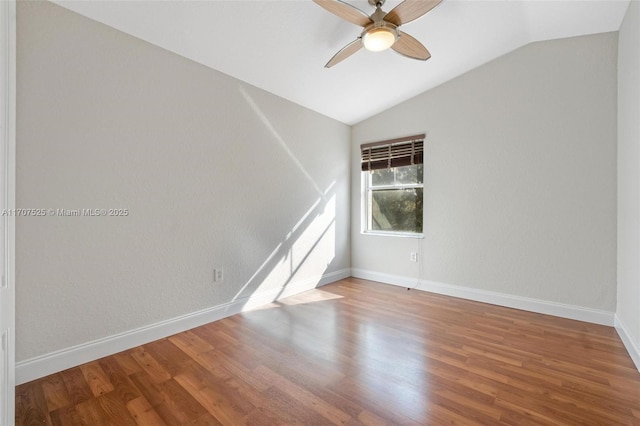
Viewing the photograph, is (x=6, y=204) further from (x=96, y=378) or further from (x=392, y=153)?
(x=392, y=153)

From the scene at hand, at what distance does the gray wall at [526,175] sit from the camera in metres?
2.73

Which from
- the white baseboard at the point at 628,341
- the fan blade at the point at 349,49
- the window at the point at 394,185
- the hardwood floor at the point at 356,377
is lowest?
the hardwood floor at the point at 356,377

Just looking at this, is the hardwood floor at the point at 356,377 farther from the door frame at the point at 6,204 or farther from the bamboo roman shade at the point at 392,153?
the bamboo roman shade at the point at 392,153

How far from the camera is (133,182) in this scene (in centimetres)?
228

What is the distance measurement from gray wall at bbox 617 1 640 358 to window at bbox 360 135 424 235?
1839 millimetres

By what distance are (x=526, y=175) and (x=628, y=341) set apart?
1652mm

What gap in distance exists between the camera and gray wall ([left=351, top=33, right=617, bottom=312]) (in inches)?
108

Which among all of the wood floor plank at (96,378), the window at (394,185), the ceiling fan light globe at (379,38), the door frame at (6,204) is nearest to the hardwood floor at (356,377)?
the wood floor plank at (96,378)

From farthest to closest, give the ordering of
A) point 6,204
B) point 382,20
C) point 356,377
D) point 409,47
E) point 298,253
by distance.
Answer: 1. point 298,253
2. point 409,47
3. point 382,20
4. point 356,377
5. point 6,204

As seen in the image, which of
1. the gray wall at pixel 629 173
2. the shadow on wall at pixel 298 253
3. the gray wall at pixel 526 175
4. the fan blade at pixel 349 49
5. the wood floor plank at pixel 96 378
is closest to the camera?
the wood floor plank at pixel 96 378

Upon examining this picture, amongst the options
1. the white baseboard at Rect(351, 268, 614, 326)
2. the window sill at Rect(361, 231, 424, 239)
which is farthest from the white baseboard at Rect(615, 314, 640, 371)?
the window sill at Rect(361, 231, 424, 239)

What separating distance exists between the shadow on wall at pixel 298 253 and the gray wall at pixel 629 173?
2.98 metres

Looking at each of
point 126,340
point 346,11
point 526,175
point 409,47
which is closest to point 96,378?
point 126,340

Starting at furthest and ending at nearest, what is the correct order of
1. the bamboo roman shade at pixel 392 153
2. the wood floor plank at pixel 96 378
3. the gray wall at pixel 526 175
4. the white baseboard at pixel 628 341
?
the bamboo roman shade at pixel 392 153 → the gray wall at pixel 526 175 → the white baseboard at pixel 628 341 → the wood floor plank at pixel 96 378
